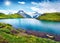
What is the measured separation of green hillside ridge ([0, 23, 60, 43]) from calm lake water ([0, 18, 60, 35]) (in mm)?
107

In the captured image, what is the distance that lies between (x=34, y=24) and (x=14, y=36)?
0.55 meters

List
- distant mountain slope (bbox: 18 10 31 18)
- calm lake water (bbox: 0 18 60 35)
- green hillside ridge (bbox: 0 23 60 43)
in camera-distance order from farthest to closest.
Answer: distant mountain slope (bbox: 18 10 31 18), calm lake water (bbox: 0 18 60 35), green hillside ridge (bbox: 0 23 60 43)

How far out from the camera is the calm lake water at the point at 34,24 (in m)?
3.65

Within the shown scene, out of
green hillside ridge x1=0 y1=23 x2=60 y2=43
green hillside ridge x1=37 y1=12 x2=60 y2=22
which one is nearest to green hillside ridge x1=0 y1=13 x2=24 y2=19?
green hillside ridge x1=0 y1=23 x2=60 y2=43

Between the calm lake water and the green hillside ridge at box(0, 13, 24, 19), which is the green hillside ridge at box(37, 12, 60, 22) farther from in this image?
the green hillside ridge at box(0, 13, 24, 19)

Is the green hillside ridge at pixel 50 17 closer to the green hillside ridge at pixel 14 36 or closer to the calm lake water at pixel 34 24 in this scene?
the calm lake water at pixel 34 24

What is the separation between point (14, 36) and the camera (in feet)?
11.7

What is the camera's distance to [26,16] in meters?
3.78

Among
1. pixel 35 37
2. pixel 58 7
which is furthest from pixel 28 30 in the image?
pixel 58 7

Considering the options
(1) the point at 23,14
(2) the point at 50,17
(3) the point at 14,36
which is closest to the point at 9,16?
(1) the point at 23,14

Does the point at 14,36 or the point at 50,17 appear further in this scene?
the point at 50,17

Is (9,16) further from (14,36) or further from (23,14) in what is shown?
(14,36)

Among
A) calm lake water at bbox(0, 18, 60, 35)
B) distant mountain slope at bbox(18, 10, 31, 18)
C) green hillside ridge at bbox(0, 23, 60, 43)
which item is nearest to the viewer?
green hillside ridge at bbox(0, 23, 60, 43)

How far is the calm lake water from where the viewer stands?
12.0 ft
